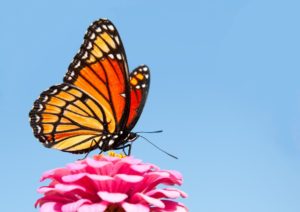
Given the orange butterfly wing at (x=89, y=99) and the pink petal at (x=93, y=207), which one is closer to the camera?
the pink petal at (x=93, y=207)

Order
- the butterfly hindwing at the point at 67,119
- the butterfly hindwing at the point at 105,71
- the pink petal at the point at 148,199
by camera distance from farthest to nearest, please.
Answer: the butterfly hindwing at the point at 67,119, the butterfly hindwing at the point at 105,71, the pink petal at the point at 148,199

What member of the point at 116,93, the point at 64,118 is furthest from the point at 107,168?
the point at 64,118

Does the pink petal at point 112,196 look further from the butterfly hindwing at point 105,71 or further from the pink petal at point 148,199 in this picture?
the butterfly hindwing at point 105,71

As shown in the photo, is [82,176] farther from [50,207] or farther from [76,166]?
[50,207]

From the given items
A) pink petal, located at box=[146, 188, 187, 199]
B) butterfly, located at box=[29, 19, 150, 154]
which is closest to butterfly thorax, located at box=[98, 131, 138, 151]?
butterfly, located at box=[29, 19, 150, 154]

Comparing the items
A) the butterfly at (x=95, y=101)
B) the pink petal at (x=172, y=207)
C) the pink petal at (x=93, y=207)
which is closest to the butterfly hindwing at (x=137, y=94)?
the butterfly at (x=95, y=101)

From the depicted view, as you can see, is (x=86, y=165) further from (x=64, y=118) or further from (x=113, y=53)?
(x=64, y=118)

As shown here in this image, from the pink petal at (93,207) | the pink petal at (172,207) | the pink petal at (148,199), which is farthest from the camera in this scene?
the pink petal at (172,207)

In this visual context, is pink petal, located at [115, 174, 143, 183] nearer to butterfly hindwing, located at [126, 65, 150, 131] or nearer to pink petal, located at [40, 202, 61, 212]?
pink petal, located at [40, 202, 61, 212]
